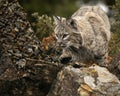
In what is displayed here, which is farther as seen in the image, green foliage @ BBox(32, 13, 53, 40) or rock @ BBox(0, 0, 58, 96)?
green foliage @ BBox(32, 13, 53, 40)

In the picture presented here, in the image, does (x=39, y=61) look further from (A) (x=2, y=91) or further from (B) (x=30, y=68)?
(A) (x=2, y=91)

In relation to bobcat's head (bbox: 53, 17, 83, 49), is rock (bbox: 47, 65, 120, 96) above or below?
below

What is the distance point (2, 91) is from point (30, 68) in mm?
783

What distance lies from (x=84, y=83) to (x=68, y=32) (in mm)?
2494

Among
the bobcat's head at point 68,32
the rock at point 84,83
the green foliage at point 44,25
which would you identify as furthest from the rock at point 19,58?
the green foliage at point 44,25

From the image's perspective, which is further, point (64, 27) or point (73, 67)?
point (64, 27)

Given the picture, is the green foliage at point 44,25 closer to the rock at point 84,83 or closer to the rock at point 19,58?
the rock at point 19,58

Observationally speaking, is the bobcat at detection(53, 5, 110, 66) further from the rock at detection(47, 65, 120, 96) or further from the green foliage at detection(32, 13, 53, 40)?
the green foliage at detection(32, 13, 53, 40)

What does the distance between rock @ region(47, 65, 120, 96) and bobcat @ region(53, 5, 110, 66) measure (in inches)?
60.3

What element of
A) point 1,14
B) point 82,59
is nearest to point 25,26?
point 1,14

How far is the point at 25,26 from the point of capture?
10.2 metres

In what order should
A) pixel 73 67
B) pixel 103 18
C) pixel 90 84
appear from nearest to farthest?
pixel 90 84
pixel 73 67
pixel 103 18

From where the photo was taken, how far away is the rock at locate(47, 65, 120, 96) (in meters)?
8.72

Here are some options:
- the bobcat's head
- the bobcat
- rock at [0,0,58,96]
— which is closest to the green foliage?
the bobcat
